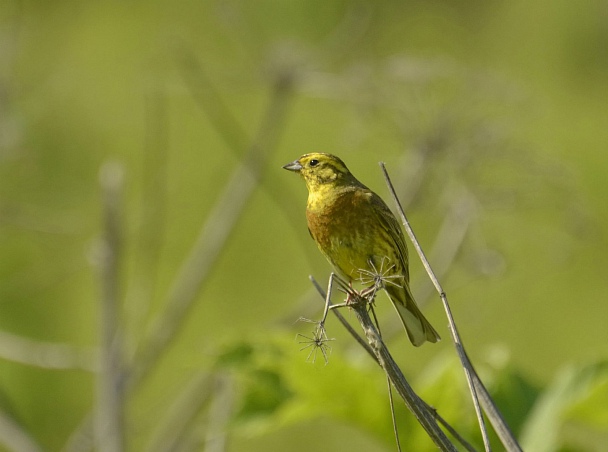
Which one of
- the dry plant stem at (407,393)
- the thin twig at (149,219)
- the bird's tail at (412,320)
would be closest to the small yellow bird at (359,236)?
the bird's tail at (412,320)

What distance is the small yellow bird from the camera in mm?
1937

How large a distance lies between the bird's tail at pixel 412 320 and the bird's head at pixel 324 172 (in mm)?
263

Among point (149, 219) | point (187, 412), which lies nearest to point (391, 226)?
point (187, 412)

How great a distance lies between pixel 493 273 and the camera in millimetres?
2398

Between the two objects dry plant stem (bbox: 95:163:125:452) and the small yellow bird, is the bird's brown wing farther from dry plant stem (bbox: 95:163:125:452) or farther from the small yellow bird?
dry plant stem (bbox: 95:163:125:452)

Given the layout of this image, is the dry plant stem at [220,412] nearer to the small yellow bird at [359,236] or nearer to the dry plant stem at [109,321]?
the dry plant stem at [109,321]

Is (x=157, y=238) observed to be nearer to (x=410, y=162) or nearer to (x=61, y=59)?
(x=410, y=162)

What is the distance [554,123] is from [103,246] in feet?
10.5

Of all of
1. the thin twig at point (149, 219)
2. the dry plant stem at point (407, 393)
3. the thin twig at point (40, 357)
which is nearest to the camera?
the dry plant stem at point (407, 393)

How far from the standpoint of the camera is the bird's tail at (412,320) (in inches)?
74.4

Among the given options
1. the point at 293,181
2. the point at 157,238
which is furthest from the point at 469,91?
the point at 293,181

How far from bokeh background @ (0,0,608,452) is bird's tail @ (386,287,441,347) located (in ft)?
0.67

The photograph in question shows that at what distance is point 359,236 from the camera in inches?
76.7

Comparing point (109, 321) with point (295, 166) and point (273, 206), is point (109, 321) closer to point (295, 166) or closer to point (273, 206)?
point (295, 166)
